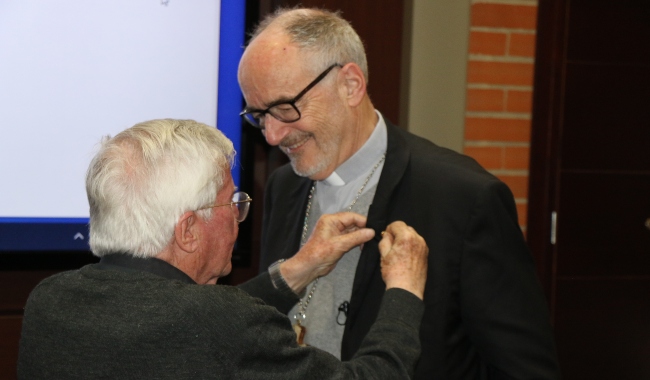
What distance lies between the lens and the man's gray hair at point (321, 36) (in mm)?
1735

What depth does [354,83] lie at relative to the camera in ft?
5.85

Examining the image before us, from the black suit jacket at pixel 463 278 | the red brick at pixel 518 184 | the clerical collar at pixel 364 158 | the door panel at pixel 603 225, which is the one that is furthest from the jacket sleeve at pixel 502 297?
the door panel at pixel 603 225

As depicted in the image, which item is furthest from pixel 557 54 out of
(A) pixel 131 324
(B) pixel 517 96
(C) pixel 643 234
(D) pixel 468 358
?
(A) pixel 131 324

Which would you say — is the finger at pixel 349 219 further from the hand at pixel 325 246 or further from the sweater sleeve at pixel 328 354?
the sweater sleeve at pixel 328 354

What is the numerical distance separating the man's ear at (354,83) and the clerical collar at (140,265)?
67cm

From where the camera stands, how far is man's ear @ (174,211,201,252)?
1284 millimetres

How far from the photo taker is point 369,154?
5.90ft

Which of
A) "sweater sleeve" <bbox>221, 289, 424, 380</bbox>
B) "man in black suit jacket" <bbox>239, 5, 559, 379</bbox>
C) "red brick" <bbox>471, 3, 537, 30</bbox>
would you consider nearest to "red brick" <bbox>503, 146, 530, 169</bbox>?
"red brick" <bbox>471, 3, 537, 30</bbox>

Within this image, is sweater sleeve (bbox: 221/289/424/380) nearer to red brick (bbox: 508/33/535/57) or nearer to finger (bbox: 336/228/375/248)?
finger (bbox: 336/228/375/248)

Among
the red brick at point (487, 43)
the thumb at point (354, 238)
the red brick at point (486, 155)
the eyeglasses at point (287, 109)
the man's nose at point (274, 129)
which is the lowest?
the thumb at point (354, 238)

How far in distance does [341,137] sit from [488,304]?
50 centimetres

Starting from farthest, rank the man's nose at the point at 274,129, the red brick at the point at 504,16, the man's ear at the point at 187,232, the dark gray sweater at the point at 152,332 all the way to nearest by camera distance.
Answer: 1. the red brick at the point at 504,16
2. the man's nose at the point at 274,129
3. the man's ear at the point at 187,232
4. the dark gray sweater at the point at 152,332

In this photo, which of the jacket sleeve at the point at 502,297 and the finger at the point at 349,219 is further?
the finger at the point at 349,219

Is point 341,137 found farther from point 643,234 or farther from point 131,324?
point 643,234
